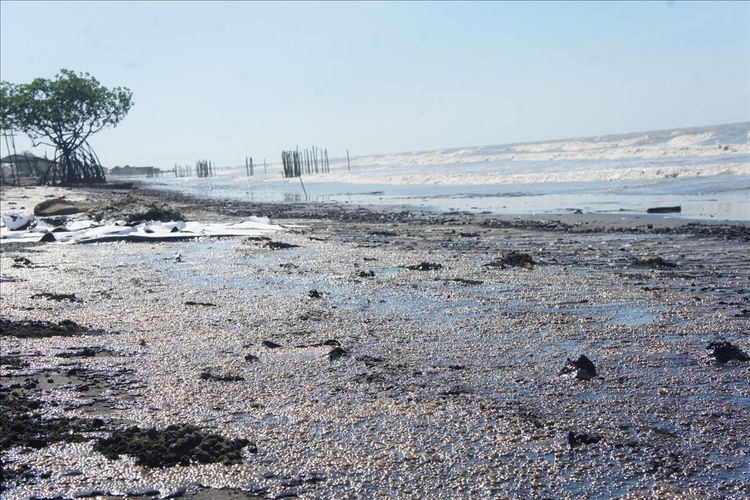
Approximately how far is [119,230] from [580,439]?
38.4 feet

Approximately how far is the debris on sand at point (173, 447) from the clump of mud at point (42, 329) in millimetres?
2541

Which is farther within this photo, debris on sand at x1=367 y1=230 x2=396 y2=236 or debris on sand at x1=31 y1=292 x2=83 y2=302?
debris on sand at x1=367 y1=230 x2=396 y2=236

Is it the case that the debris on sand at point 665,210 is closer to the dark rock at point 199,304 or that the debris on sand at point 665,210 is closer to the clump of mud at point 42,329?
the dark rock at point 199,304

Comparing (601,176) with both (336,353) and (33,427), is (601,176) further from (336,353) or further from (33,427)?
(33,427)

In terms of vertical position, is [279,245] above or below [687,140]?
below

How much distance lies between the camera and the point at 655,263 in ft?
28.7

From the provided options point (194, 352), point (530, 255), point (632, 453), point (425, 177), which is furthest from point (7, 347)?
point (425, 177)

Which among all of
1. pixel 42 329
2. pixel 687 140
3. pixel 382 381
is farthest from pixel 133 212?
pixel 687 140

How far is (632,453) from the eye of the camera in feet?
10.4

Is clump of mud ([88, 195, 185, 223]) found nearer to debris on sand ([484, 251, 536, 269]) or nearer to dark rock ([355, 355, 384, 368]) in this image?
debris on sand ([484, 251, 536, 269])

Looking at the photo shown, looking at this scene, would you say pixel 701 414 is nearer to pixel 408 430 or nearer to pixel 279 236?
pixel 408 430

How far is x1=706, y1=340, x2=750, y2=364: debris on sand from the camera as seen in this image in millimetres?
4508

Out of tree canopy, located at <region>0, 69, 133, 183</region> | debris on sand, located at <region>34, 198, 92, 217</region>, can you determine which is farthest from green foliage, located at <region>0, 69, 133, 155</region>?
debris on sand, located at <region>34, 198, 92, 217</region>

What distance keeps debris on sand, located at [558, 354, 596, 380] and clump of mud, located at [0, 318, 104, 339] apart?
3457 millimetres
